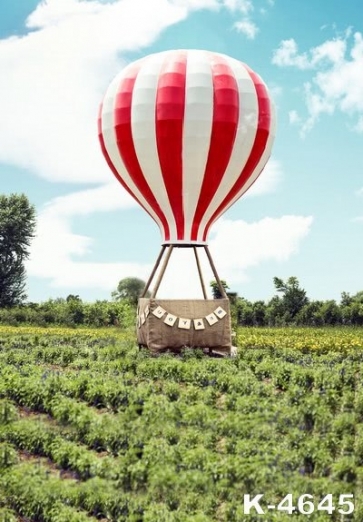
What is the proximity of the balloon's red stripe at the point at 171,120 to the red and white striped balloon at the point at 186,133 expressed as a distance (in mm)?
25

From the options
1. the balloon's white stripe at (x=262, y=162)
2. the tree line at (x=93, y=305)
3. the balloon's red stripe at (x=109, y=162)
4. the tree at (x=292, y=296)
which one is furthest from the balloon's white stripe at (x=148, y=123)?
the tree at (x=292, y=296)

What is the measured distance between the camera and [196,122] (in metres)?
18.9

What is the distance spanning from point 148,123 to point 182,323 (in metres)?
5.32

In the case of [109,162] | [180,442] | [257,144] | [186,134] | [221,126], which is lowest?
[180,442]

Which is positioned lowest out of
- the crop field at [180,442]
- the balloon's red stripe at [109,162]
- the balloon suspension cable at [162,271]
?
the crop field at [180,442]

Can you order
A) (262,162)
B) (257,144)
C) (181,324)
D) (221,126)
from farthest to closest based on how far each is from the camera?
(262,162), (257,144), (181,324), (221,126)

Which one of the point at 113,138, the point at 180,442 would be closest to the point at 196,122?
the point at 113,138

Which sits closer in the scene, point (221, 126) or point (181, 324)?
point (221, 126)

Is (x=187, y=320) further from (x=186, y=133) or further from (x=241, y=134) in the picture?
(x=241, y=134)

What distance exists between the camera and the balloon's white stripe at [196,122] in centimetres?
1891

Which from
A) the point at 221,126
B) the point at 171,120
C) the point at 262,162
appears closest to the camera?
the point at 171,120

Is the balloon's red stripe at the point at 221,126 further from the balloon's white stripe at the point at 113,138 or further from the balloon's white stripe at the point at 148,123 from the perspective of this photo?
the balloon's white stripe at the point at 113,138

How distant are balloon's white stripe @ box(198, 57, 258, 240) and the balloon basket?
1.49 metres

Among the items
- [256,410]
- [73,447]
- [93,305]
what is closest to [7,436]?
[73,447]
